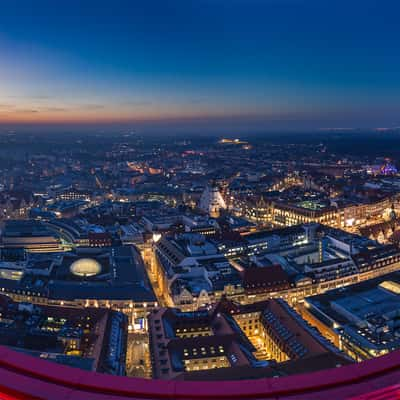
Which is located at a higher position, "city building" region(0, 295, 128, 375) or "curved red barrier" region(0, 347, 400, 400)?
"curved red barrier" region(0, 347, 400, 400)

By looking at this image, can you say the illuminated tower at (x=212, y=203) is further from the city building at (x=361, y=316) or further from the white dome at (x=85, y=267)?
the city building at (x=361, y=316)

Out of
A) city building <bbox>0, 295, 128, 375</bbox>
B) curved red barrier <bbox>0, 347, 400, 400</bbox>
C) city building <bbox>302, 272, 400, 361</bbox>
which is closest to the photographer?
curved red barrier <bbox>0, 347, 400, 400</bbox>

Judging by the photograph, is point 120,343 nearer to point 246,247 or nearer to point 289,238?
point 246,247

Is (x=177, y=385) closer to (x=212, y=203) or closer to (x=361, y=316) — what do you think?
(x=361, y=316)

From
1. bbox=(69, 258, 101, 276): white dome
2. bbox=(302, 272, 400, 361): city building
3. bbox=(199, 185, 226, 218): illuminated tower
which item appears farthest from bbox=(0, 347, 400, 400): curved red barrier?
bbox=(199, 185, 226, 218): illuminated tower

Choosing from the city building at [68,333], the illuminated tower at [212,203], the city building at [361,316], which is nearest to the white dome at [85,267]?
the city building at [68,333]

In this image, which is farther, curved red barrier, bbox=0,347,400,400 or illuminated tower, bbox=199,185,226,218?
illuminated tower, bbox=199,185,226,218

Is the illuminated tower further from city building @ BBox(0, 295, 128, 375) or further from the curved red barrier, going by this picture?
the curved red barrier
